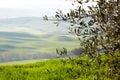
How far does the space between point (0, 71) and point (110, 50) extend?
747 centimetres

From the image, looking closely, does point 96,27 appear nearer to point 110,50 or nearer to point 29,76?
point 110,50

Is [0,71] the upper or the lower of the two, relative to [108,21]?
lower

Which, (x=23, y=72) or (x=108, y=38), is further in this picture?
(x=23, y=72)

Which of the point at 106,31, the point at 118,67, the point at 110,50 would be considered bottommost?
the point at 118,67

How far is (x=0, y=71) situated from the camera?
552 inches

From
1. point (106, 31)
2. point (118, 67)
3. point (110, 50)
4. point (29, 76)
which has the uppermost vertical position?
point (106, 31)

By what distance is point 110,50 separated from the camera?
7.93 meters

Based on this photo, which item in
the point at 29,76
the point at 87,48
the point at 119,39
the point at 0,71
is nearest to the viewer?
the point at 119,39

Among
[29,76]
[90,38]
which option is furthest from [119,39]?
[29,76]

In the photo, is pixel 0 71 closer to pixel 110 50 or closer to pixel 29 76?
pixel 29 76

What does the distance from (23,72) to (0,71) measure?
44.5 inches

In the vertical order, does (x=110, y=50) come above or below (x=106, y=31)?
below

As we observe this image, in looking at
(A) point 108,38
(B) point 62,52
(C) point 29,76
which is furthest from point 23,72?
(A) point 108,38

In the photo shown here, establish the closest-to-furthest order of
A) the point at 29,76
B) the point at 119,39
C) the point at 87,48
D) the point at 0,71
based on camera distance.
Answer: the point at 119,39 < the point at 87,48 < the point at 29,76 < the point at 0,71
